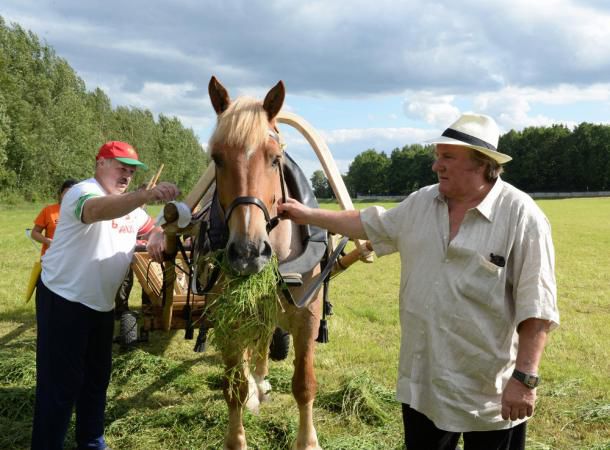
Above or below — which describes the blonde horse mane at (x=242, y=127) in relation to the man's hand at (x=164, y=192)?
above

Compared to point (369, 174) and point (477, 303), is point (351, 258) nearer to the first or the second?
point (477, 303)

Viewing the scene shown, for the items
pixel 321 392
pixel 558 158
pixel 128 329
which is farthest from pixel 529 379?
pixel 558 158

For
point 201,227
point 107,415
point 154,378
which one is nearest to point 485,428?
point 201,227

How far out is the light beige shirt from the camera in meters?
2.43

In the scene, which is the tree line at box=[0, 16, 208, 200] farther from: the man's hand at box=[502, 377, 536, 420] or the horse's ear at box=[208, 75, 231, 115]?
the man's hand at box=[502, 377, 536, 420]

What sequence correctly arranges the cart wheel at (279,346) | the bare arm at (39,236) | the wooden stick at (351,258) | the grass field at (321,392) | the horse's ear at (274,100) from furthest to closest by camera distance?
the bare arm at (39,236) < the cart wheel at (279,346) < the wooden stick at (351,258) < the grass field at (321,392) < the horse's ear at (274,100)

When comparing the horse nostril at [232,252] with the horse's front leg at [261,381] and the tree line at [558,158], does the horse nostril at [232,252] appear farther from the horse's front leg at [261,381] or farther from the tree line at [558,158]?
the tree line at [558,158]

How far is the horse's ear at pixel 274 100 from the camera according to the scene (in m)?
3.27

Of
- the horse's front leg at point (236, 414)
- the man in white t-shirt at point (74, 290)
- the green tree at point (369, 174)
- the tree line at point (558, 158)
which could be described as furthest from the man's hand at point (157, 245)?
the green tree at point (369, 174)

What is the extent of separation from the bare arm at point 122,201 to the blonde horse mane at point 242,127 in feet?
1.24

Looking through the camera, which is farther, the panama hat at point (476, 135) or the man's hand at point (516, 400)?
the panama hat at point (476, 135)

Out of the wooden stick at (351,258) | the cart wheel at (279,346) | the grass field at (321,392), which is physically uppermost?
the wooden stick at (351,258)

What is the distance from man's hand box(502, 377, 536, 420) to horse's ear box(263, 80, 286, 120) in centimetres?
204

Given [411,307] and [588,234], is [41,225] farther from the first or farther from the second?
[588,234]
